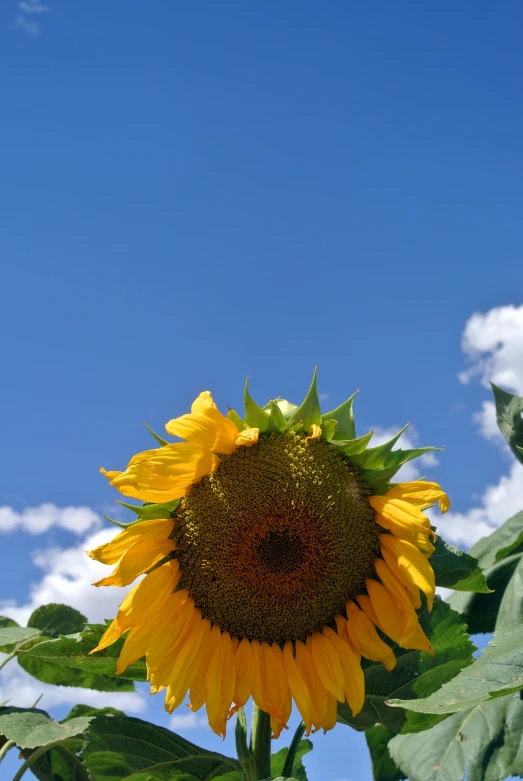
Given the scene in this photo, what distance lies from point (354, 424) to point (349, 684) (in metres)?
0.97

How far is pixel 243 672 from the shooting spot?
10.3 ft

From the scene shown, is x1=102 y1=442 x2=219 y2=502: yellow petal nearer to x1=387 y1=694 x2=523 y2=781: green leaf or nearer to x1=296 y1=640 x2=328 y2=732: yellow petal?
x1=296 y1=640 x2=328 y2=732: yellow petal

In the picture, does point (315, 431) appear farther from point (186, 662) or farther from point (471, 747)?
point (471, 747)

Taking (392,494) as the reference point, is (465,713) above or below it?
below

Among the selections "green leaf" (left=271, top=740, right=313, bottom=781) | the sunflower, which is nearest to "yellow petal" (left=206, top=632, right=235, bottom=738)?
the sunflower

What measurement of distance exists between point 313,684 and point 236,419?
1.08 metres

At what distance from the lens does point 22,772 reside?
3.78 meters

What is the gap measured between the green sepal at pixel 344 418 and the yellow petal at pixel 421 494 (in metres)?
0.26

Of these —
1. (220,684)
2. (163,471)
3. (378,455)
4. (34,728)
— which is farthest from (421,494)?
(34,728)

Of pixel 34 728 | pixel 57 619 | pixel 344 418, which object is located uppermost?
pixel 57 619

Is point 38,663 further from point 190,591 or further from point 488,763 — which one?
point 488,763

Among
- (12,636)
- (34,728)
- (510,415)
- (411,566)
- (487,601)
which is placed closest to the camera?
(411,566)

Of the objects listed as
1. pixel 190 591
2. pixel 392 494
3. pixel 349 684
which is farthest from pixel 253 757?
pixel 392 494

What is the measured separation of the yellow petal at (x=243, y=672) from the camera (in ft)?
10.1
